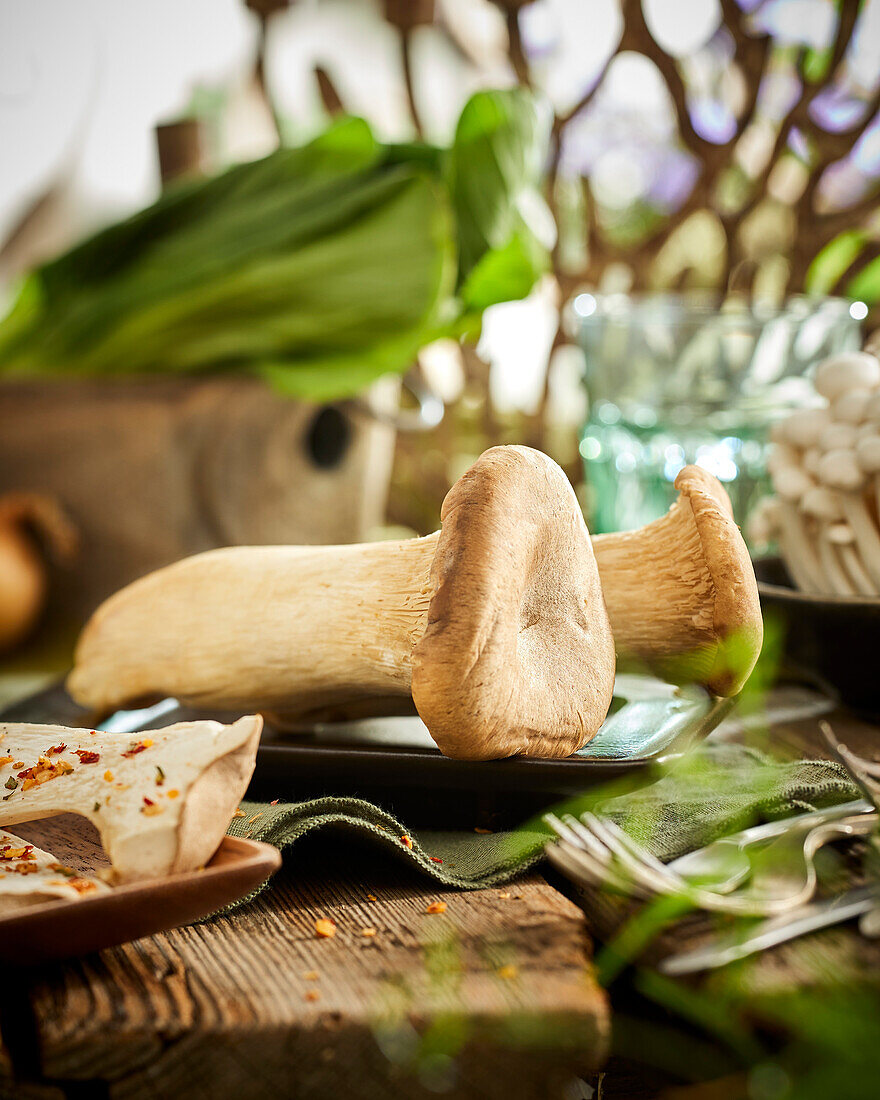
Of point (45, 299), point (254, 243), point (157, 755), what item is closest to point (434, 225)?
point (254, 243)

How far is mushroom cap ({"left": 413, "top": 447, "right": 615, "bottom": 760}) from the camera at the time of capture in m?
0.58

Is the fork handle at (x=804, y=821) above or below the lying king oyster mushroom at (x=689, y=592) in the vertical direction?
below

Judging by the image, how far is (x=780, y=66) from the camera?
1619 millimetres

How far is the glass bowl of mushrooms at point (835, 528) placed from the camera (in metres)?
0.85

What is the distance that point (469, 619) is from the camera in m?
0.58

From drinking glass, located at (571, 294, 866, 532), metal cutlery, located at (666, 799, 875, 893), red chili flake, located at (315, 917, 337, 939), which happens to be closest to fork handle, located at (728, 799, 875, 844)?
metal cutlery, located at (666, 799, 875, 893)

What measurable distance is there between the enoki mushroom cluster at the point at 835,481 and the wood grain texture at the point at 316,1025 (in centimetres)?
55

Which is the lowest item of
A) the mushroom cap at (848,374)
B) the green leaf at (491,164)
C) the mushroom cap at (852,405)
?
the mushroom cap at (852,405)

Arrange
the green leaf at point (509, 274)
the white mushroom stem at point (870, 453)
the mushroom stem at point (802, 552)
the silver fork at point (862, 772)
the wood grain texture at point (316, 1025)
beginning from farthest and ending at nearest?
the green leaf at point (509, 274)
the mushroom stem at point (802, 552)
the white mushroom stem at point (870, 453)
the silver fork at point (862, 772)
the wood grain texture at point (316, 1025)

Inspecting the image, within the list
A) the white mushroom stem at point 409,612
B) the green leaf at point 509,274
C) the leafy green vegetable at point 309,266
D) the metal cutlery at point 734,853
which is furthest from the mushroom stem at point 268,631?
the green leaf at point 509,274

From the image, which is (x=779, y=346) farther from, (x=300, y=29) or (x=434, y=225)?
(x=300, y=29)

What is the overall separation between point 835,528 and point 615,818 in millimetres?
414

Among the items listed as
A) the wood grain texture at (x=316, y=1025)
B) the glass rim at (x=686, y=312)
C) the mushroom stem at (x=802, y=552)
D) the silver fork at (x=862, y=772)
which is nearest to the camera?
the wood grain texture at (x=316, y=1025)

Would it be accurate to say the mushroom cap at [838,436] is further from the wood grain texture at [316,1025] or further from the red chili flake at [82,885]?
the red chili flake at [82,885]
